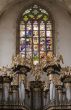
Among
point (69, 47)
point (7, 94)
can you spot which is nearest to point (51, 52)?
A: point (69, 47)

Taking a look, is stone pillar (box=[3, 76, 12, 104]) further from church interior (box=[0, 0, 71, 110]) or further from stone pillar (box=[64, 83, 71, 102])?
stone pillar (box=[64, 83, 71, 102])

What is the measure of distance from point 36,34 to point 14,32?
1414 millimetres

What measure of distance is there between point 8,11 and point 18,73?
242 inches

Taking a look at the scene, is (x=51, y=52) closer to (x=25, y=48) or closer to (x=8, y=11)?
(x=25, y=48)

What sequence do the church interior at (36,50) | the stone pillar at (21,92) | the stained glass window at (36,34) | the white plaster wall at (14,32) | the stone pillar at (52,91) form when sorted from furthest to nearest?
the stained glass window at (36,34), the white plaster wall at (14,32), the church interior at (36,50), the stone pillar at (52,91), the stone pillar at (21,92)

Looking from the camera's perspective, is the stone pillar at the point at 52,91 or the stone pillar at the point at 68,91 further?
the stone pillar at the point at 52,91

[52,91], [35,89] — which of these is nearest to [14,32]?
[35,89]

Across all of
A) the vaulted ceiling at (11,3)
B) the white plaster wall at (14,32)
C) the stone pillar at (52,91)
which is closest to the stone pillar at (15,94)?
the stone pillar at (52,91)

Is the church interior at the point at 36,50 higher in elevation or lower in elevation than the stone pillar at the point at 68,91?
higher

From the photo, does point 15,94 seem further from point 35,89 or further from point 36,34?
point 36,34

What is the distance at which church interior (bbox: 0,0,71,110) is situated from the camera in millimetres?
24156

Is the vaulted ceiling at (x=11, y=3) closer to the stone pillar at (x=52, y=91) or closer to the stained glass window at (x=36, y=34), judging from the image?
the stained glass window at (x=36, y=34)

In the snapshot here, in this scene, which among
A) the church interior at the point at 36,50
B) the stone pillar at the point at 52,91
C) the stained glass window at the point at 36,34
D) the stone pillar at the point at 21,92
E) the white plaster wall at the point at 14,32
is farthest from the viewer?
the stained glass window at the point at 36,34

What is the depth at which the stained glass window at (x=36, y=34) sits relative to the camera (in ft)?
94.2
